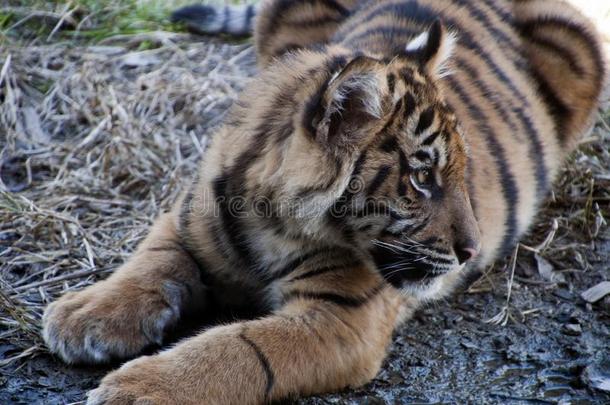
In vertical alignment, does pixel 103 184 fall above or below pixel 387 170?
below

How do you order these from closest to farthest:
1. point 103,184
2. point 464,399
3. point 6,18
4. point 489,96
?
point 464,399 → point 489,96 → point 103,184 → point 6,18

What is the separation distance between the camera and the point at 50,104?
17.7 feet

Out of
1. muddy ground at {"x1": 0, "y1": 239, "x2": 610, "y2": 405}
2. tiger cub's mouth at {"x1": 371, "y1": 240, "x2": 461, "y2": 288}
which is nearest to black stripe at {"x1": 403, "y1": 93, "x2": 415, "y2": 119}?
tiger cub's mouth at {"x1": 371, "y1": 240, "x2": 461, "y2": 288}

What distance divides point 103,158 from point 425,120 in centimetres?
228

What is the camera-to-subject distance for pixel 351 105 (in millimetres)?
3051

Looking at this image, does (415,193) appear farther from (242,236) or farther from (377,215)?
(242,236)

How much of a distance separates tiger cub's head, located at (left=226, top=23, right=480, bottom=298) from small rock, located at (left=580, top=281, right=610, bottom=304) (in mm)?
1082

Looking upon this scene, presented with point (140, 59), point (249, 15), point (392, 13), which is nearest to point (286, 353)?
point (392, 13)

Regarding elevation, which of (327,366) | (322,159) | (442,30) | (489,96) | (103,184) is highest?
(442,30)

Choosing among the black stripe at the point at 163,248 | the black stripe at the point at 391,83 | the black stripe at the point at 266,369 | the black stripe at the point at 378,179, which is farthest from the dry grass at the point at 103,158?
the black stripe at the point at 391,83

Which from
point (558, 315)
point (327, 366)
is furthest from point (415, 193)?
point (558, 315)

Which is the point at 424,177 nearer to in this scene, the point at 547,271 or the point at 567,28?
the point at 547,271

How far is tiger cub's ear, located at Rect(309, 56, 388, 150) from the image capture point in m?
2.96

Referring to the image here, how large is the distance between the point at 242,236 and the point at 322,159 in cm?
57
